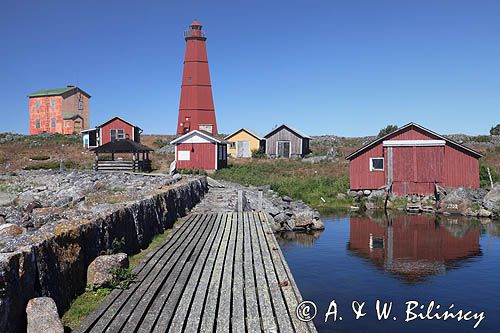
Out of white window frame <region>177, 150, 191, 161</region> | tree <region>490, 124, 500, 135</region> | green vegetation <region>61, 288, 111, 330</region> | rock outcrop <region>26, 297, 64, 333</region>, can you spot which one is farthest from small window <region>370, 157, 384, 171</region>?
tree <region>490, 124, 500, 135</region>

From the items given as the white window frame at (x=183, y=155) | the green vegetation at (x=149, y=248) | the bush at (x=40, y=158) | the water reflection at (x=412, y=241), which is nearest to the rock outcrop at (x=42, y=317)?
the green vegetation at (x=149, y=248)

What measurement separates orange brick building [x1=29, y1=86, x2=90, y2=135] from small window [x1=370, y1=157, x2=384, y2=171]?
45.1 metres

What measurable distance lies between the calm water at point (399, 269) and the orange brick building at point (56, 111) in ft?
162

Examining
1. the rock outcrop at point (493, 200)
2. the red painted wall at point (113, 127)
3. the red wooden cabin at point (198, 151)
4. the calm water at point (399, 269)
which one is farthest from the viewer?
the red painted wall at point (113, 127)

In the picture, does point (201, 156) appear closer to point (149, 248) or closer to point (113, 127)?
point (113, 127)

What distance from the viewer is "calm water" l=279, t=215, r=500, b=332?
11.2 metres

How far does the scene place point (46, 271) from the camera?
564cm

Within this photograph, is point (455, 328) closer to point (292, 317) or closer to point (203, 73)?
point (292, 317)

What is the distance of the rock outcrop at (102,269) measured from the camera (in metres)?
6.93

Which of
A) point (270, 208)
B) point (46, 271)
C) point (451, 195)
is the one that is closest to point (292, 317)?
point (46, 271)

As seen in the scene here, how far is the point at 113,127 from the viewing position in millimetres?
48938

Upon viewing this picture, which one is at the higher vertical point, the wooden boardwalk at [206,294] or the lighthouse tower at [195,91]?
the lighthouse tower at [195,91]

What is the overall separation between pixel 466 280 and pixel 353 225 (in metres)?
10.4

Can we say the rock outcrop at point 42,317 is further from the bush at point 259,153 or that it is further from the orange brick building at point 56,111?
the orange brick building at point 56,111
